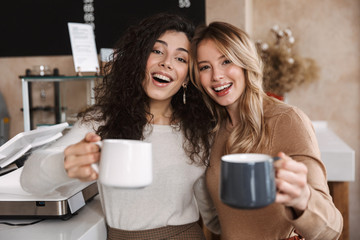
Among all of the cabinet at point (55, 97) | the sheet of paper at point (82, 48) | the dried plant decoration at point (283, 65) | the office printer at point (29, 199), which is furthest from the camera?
the dried plant decoration at point (283, 65)

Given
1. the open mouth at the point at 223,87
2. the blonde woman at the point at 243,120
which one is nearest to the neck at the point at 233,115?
the blonde woman at the point at 243,120

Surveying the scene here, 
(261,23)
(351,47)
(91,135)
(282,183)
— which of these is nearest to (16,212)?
(91,135)

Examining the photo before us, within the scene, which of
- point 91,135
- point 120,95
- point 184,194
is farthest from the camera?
point 120,95

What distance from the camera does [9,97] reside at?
127 inches

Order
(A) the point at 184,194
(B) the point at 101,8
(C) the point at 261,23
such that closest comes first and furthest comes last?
1. (A) the point at 184,194
2. (B) the point at 101,8
3. (C) the point at 261,23

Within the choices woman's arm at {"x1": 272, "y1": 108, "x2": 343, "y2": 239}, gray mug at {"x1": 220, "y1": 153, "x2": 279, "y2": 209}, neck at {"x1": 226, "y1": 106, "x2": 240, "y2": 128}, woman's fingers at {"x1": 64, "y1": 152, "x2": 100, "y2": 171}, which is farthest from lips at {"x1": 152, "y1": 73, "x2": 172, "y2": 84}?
gray mug at {"x1": 220, "y1": 153, "x2": 279, "y2": 209}

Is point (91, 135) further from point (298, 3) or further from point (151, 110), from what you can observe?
point (298, 3)

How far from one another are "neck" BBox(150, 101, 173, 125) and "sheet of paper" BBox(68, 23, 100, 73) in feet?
3.94

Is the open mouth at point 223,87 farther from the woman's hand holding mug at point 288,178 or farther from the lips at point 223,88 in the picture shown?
the woman's hand holding mug at point 288,178

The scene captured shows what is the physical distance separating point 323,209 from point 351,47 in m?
2.84

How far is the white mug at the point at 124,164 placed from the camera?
0.73 meters

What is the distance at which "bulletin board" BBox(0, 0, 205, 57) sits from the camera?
2.94 meters

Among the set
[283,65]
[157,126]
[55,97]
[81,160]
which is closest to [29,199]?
[81,160]

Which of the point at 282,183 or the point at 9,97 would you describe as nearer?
the point at 282,183
